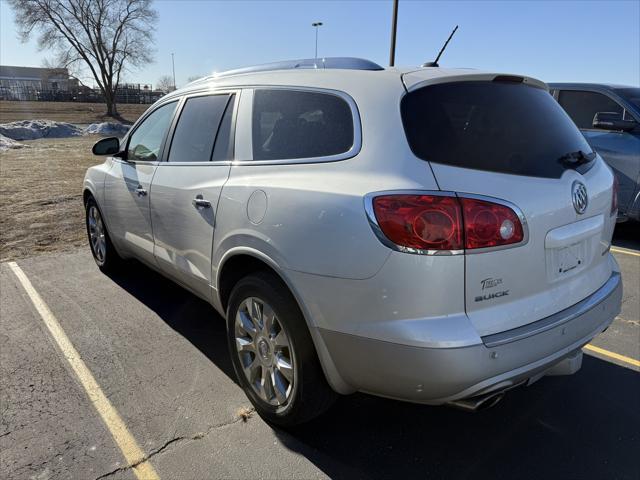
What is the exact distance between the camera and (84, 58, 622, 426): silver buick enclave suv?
1.98 meters

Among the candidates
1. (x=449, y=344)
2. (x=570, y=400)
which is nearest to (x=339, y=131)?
(x=449, y=344)

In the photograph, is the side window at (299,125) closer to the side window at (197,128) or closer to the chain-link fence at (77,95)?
the side window at (197,128)

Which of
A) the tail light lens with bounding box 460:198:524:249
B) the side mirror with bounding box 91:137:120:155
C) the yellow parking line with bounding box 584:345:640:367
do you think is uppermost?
the side mirror with bounding box 91:137:120:155

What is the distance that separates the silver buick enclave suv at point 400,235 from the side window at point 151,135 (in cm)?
97

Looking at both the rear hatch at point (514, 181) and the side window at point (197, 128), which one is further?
the side window at point (197, 128)

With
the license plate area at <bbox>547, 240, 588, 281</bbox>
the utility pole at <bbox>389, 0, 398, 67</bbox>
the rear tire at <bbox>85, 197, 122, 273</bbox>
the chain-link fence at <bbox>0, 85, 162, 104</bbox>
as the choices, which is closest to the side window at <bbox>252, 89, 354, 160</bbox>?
the license plate area at <bbox>547, 240, 588, 281</bbox>

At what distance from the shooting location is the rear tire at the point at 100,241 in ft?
16.2

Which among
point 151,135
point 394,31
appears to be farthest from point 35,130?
point 151,135

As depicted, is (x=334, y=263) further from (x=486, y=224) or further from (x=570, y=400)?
(x=570, y=400)

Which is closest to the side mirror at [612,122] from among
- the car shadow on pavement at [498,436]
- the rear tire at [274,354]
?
the car shadow on pavement at [498,436]

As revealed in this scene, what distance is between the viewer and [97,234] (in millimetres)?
5164

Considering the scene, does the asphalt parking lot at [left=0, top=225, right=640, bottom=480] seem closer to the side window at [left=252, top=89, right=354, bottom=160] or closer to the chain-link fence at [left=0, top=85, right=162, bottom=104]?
the side window at [left=252, top=89, right=354, bottom=160]

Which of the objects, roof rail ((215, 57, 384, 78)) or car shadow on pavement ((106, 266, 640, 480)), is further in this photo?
roof rail ((215, 57, 384, 78))

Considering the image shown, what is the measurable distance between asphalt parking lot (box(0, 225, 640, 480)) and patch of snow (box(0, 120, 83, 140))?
2432 centimetres
